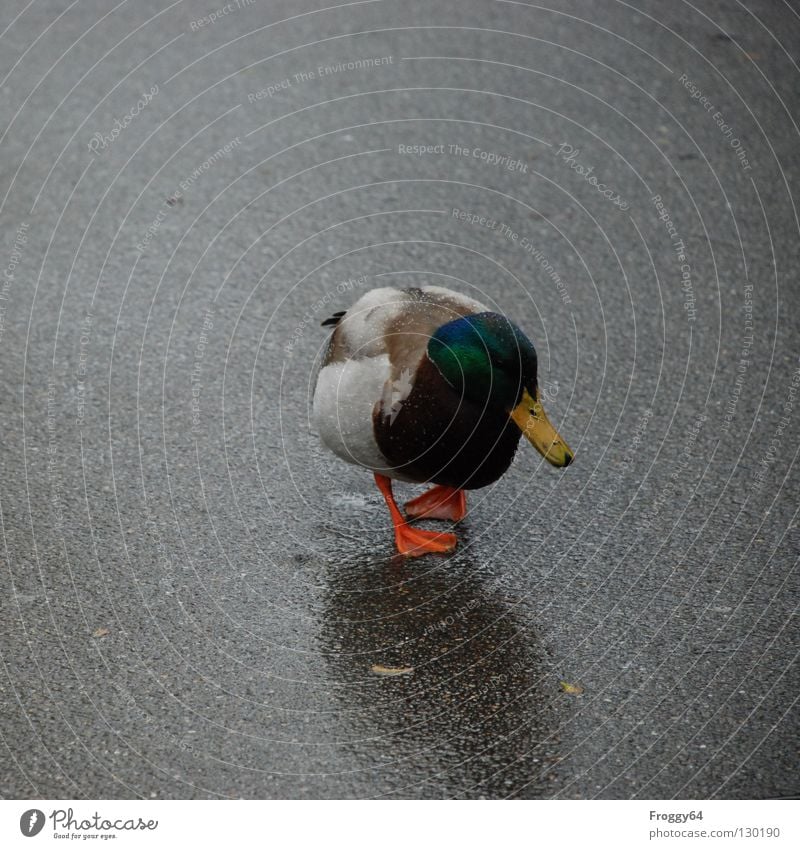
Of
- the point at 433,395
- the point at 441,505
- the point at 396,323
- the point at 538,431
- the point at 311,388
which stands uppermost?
the point at 396,323

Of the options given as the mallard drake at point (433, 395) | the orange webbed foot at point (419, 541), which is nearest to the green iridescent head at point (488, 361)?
the mallard drake at point (433, 395)

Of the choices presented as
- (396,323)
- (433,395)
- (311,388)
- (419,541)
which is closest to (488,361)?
(433,395)

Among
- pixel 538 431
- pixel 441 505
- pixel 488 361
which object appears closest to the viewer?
pixel 488 361

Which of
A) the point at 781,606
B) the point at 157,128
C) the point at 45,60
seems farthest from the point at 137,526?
the point at 45,60

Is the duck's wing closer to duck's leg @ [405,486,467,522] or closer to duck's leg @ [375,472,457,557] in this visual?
duck's leg @ [375,472,457,557]

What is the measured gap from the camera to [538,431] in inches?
130

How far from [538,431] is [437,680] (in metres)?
0.74

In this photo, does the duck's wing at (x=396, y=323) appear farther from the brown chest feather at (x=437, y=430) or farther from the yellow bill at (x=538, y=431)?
the yellow bill at (x=538, y=431)

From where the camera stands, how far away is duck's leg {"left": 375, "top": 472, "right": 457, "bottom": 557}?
355 centimetres

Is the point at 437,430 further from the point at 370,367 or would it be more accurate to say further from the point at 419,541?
the point at 419,541

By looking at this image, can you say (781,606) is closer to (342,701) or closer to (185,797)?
(342,701)

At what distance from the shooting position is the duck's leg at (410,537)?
11.6 feet

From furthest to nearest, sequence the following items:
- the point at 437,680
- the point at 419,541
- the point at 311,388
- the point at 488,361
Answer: the point at 311,388
the point at 419,541
the point at 488,361
the point at 437,680

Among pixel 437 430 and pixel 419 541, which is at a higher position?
pixel 437 430
